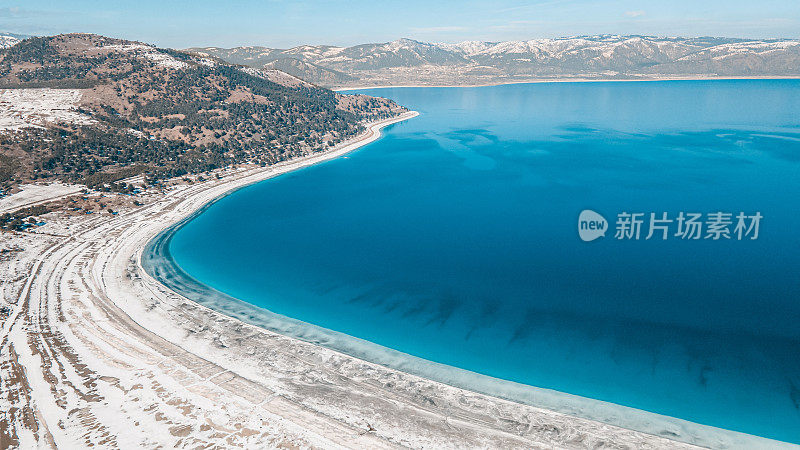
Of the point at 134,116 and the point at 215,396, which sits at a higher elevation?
the point at 134,116

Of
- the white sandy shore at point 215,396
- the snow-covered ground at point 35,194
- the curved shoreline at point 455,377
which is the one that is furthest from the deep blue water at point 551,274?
the snow-covered ground at point 35,194

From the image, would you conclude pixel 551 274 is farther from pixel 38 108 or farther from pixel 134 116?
pixel 38 108

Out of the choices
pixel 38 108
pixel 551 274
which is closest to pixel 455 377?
pixel 551 274

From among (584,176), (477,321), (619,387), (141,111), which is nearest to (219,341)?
(477,321)

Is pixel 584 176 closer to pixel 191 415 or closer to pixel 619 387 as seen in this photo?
pixel 619 387

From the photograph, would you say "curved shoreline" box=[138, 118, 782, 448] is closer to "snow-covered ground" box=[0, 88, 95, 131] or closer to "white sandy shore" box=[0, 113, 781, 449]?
"white sandy shore" box=[0, 113, 781, 449]

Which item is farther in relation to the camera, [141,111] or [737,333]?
[141,111]

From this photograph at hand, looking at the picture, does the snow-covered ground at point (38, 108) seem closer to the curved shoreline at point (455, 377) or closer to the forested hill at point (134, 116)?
the forested hill at point (134, 116)
